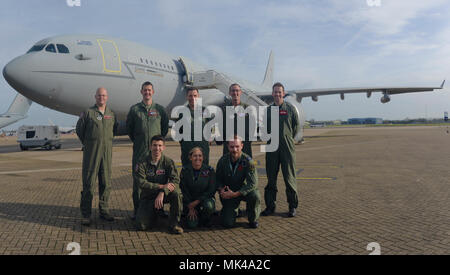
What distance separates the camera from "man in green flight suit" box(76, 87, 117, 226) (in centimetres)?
454

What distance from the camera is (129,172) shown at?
29.3 ft

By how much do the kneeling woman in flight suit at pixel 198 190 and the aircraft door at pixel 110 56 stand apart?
9913 mm

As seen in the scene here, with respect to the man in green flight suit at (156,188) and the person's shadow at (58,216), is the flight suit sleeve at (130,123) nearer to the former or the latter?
the man in green flight suit at (156,188)

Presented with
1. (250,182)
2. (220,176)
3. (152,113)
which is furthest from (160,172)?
(250,182)

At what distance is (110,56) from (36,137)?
9556 millimetres

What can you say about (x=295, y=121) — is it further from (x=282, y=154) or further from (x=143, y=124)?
(x=143, y=124)

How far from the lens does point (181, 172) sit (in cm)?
459

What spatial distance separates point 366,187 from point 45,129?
63.3 feet

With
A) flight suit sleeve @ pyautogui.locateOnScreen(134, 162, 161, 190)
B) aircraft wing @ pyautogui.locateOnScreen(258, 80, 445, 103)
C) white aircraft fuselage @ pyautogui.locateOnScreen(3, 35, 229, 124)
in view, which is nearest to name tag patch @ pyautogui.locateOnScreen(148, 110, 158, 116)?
flight suit sleeve @ pyautogui.locateOnScreen(134, 162, 161, 190)

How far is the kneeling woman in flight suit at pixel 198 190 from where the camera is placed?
4.20 metres

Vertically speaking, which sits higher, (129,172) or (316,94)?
(316,94)

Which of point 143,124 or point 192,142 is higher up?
point 143,124
